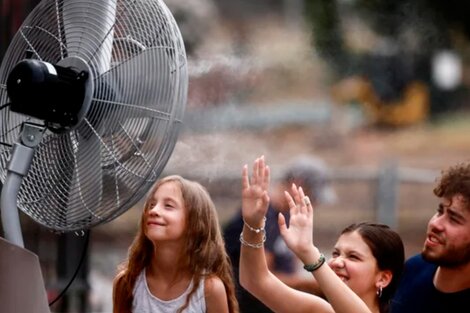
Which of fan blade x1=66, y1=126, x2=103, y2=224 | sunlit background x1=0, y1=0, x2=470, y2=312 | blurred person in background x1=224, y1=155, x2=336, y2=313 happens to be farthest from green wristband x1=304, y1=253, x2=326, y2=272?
sunlit background x1=0, y1=0, x2=470, y2=312

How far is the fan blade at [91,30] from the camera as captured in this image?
3102mm

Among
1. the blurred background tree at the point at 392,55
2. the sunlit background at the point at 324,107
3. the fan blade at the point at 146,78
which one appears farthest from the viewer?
the blurred background tree at the point at 392,55

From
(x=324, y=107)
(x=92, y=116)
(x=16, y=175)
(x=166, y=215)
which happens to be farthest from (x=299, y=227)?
(x=324, y=107)

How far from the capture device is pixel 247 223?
10.0ft

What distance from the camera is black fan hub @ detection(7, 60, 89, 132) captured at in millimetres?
2984

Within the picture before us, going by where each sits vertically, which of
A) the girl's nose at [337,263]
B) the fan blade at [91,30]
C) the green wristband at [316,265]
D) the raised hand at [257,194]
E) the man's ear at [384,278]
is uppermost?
the fan blade at [91,30]

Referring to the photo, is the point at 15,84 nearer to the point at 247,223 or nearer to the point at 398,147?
the point at 247,223

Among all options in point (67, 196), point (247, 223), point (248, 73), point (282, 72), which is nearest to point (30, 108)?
point (67, 196)

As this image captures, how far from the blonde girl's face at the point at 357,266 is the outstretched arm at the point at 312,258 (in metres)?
0.15

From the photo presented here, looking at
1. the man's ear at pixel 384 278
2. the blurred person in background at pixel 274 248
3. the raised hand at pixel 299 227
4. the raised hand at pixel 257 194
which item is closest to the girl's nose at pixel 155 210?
A: the raised hand at pixel 257 194

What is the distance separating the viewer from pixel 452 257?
3066mm

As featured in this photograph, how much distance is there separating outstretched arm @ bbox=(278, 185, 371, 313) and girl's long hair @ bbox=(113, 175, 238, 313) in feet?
1.25

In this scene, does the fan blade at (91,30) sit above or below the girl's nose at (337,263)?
above

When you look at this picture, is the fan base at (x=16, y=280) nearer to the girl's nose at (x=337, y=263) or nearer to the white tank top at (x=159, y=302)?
the white tank top at (x=159, y=302)
